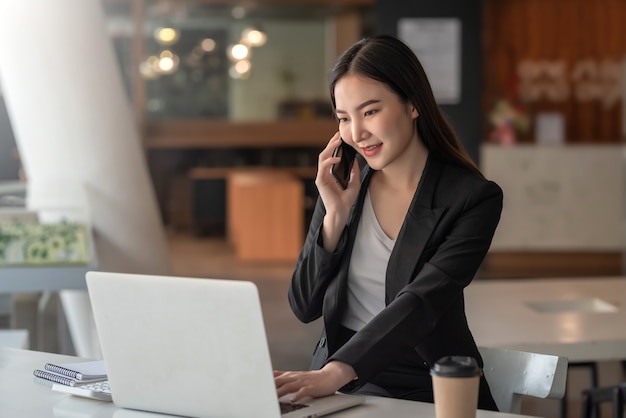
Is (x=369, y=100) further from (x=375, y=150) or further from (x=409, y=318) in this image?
(x=409, y=318)

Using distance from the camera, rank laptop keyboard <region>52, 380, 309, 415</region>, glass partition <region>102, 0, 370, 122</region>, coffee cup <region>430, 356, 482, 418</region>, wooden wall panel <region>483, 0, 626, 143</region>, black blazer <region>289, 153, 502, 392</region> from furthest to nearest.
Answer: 1. glass partition <region>102, 0, 370, 122</region>
2. wooden wall panel <region>483, 0, 626, 143</region>
3. black blazer <region>289, 153, 502, 392</region>
4. laptop keyboard <region>52, 380, 309, 415</region>
5. coffee cup <region>430, 356, 482, 418</region>

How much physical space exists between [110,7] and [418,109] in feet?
42.2

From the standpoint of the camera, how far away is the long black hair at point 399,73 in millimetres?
2336

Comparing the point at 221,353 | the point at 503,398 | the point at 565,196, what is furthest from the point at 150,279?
the point at 565,196

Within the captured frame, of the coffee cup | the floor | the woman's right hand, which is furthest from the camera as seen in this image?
the floor

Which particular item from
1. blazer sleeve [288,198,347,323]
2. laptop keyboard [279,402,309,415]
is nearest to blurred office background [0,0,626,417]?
blazer sleeve [288,198,347,323]

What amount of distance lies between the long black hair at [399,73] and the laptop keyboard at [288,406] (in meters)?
0.78

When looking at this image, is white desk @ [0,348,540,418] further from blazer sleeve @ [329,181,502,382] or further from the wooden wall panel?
the wooden wall panel

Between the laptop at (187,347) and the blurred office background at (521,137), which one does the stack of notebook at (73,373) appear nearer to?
the laptop at (187,347)

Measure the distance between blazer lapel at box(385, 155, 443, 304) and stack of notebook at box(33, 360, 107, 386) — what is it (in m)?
0.64

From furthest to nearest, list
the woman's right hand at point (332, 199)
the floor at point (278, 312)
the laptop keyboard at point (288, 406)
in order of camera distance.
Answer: the floor at point (278, 312)
the woman's right hand at point (332, 199)
the laptop keyboard at point (288, 406)

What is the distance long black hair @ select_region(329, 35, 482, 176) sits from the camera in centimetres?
234

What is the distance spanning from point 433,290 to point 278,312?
18.9ft

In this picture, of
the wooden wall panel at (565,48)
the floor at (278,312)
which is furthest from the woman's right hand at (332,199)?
the wooden wall panel at (565,48)
